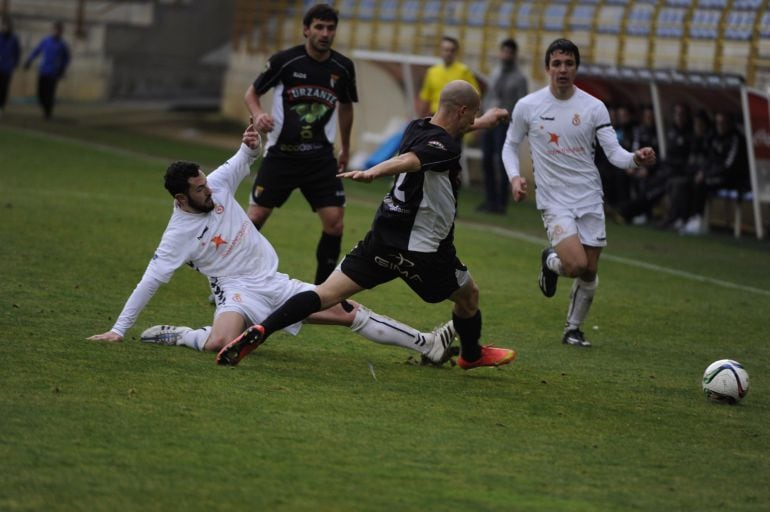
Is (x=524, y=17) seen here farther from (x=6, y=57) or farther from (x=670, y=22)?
(x=6, y=57)

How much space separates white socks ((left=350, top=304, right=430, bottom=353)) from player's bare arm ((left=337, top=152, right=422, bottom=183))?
4.34 ft

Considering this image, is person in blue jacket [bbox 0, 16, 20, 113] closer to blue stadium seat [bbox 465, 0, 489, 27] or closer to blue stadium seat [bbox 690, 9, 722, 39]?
blue stadium seat [bbox 465, 0, 489, 27]

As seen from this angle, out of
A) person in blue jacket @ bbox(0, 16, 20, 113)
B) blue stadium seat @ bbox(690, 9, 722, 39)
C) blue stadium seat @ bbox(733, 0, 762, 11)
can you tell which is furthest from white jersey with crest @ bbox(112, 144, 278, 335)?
person in blue jacket @ bbox(0, 16, 20, 113)

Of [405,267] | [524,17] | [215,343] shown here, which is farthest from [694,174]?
[215,343]

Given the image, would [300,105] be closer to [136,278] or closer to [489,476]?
[136,278]

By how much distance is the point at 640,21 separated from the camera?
70.8 feet

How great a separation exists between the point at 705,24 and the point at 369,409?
15039mm

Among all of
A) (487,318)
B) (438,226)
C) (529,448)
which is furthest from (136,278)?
(529,448)

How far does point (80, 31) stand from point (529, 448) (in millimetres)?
26503

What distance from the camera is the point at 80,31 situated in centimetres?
3091

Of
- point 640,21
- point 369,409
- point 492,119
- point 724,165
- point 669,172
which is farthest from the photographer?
point 640,21

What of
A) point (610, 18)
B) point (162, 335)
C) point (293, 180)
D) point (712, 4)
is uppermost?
point (712, 4)

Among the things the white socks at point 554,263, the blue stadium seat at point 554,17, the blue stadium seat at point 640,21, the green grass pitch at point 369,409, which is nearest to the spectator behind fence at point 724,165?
the blue stadium seat at point 640,21

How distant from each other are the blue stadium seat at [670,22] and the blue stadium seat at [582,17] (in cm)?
151
